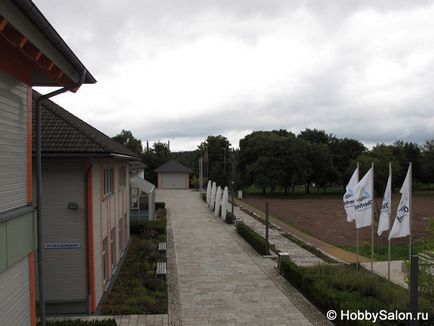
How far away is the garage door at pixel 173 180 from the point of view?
6525cm

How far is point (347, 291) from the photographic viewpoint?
38.4ft

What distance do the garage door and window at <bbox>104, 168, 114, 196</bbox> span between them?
1954 inches

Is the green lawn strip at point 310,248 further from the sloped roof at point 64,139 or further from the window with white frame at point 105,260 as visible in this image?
the sloped roof at point 64,139

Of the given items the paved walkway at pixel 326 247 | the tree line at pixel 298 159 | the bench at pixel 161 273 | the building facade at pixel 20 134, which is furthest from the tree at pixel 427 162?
the building facade at pixel 20 134

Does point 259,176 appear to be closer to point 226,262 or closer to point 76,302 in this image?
point 226,262

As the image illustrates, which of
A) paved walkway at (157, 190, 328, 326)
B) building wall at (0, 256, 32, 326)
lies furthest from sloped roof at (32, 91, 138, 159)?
building wall at (0, 256, 32, 326)

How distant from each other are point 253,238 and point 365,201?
7.51 m

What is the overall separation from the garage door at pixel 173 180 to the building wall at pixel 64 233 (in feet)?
177

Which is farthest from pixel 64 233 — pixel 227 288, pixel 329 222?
pixel 329 222

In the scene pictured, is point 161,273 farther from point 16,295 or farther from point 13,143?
point 13,143

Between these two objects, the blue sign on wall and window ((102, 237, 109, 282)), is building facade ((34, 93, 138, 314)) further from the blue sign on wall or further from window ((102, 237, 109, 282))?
window ((102, 237, 109, 282))

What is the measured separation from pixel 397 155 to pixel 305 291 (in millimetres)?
61278

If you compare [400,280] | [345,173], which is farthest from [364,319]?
[345,173]

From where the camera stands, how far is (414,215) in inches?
1350
